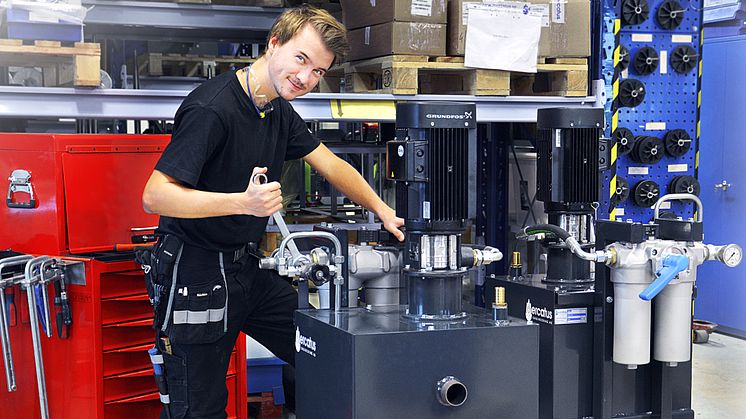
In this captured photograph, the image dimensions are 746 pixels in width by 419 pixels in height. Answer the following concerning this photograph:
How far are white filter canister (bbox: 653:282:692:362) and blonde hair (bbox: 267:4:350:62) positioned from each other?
135 cm

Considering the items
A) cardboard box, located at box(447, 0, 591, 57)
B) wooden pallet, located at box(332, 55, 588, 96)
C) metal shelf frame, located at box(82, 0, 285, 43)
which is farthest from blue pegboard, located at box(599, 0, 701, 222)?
metal shelf frame, located at box(82, 0, 285, 43)

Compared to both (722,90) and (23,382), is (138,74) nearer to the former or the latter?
(23,382)

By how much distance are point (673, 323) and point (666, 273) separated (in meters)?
0.28

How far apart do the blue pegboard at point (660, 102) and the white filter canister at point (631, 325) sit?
285cm

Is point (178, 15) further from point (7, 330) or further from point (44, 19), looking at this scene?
point (7, 330)

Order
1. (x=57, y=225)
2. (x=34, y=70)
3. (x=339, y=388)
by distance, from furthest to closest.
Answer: (x=34, y=70)
(x=57, y=225)
(x=339, y=388)

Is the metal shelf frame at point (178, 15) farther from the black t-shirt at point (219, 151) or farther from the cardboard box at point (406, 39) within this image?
the black t-shirt at point (219, 151)

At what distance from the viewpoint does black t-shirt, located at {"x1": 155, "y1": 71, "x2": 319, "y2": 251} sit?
2855 millimetres

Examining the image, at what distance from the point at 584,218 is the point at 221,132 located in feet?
4.73

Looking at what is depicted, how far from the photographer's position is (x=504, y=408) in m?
2.37

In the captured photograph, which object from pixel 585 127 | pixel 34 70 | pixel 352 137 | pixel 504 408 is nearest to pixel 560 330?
pixel 585 127

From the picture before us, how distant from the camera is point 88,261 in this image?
361cm

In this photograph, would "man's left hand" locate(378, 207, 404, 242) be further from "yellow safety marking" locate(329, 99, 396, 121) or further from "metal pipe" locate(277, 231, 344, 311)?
"yellow safety marking" locate(329, 99, 396, 121)

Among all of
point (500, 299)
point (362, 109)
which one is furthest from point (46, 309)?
point (500, 299)
